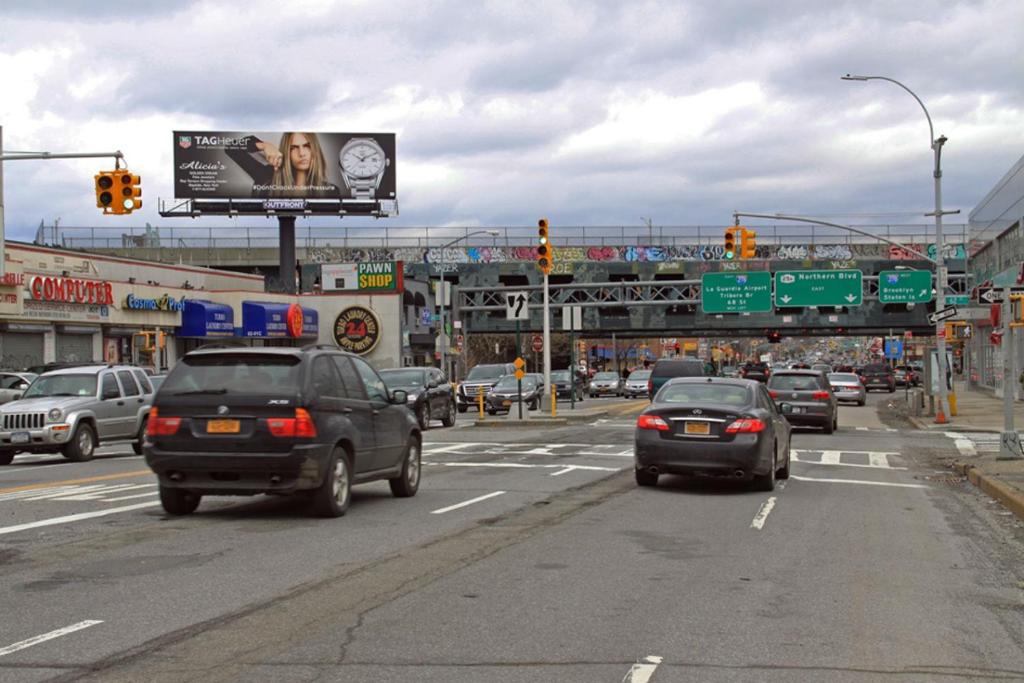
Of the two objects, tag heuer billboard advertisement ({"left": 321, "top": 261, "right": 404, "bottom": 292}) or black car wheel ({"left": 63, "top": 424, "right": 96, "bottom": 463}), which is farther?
tag heuer billboard advertisement ({"left": 321, "top": 261, "right": 404, "bottom": 292})

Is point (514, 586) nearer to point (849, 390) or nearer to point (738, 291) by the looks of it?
point (849, 390)

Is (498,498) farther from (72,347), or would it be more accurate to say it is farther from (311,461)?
(72,347)

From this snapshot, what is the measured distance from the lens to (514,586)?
866cm

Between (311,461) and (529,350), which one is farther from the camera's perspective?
(529,350)

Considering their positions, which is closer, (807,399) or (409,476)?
(409,476)

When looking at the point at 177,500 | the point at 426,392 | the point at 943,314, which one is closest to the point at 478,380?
the point at 426,392

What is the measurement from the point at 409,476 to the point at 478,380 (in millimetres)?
30219

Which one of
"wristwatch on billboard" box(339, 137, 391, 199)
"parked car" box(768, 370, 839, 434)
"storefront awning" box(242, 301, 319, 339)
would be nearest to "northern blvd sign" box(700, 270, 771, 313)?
"wristwatch on billboard" box(339, 137, 391, 199)

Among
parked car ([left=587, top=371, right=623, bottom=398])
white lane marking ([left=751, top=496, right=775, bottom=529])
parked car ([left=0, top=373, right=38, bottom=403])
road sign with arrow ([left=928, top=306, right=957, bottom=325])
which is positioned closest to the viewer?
white lane marking ([left=751, top=496, right=775, bottom=529])

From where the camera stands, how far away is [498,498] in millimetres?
14500

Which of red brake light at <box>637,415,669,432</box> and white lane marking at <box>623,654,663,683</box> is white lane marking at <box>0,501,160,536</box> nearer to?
red brake light at <box>637,415,669,432</box>

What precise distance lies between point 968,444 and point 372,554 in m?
20.4

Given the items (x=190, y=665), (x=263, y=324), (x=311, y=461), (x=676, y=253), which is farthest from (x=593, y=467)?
(x=676, y=253)

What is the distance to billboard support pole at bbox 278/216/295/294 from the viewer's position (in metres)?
62.1
